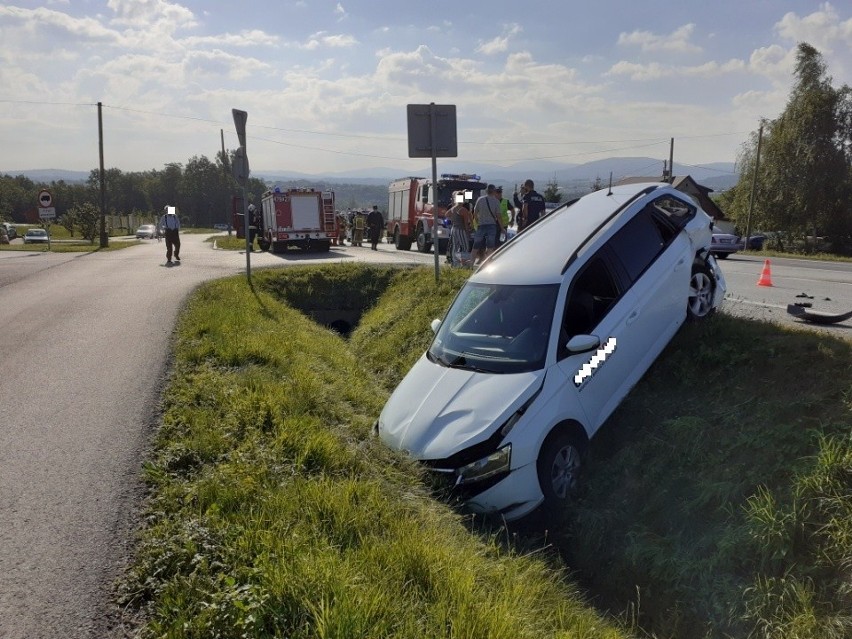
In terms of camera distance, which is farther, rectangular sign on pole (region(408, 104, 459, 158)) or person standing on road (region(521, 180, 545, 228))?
person standing on road (region(521, 180, 545, 228))

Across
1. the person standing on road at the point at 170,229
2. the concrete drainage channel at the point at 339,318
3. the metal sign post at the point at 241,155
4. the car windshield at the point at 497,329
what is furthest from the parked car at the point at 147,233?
the car windshield at the point at 497,329

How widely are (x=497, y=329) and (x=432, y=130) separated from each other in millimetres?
5576

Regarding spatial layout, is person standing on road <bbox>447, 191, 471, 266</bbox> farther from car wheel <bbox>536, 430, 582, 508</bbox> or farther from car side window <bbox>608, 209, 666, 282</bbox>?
car wheel <bbox>536, 430, 582, 508</bbox>

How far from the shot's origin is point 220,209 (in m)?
131

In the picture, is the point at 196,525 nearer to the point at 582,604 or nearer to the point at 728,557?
the point at 582,604

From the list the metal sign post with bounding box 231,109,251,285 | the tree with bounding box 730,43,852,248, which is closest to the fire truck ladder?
the metal sign post with bounding box 231,109,251,285

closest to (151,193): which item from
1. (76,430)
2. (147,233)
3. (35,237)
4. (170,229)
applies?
(147,233)

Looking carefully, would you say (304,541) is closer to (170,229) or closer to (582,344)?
(582,344)

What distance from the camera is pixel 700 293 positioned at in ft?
24.7

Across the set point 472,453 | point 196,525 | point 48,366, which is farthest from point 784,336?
point 48,366

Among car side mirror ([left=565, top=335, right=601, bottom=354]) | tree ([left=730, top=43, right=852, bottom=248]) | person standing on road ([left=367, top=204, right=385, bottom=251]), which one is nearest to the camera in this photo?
car side mirror ([left=565, top=335, right=601, bottom=354])

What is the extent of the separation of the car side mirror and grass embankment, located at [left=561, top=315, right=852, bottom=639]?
1.07m

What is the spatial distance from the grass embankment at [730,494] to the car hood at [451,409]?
107cm

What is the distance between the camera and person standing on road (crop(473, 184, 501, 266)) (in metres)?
13.0
